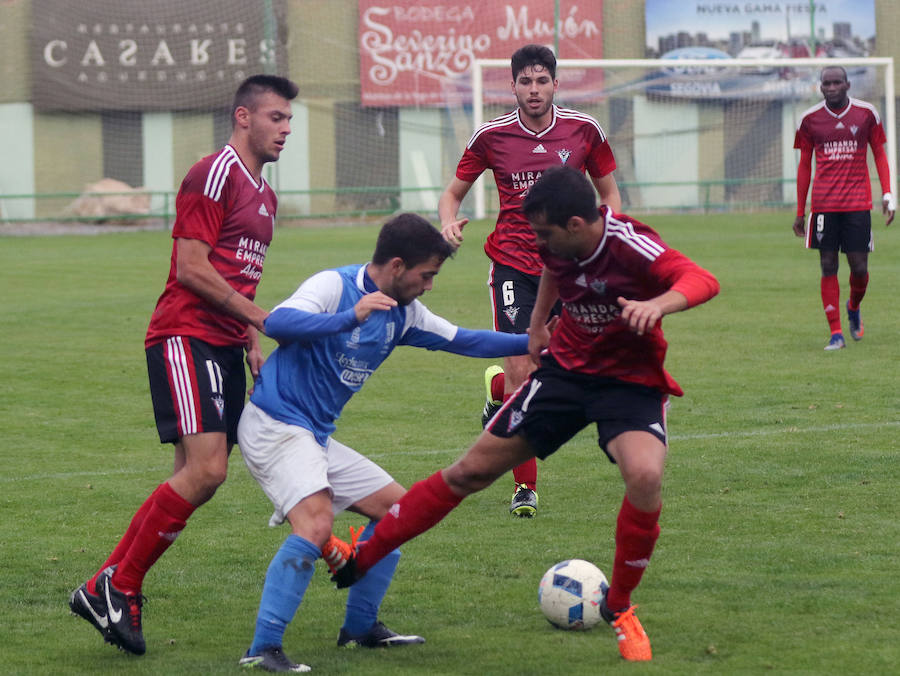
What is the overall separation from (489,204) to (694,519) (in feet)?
86.6

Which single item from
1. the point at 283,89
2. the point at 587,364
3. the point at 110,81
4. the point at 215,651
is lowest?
the point at 215,651

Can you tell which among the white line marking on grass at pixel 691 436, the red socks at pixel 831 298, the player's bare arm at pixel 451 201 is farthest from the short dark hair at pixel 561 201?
the red socks at pixel 831 298

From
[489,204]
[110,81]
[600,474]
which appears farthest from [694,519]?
[110,81]

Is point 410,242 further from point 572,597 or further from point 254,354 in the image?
point 572,597

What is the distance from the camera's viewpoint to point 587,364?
192 inches

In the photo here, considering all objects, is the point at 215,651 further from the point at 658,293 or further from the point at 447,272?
the point at 447,272

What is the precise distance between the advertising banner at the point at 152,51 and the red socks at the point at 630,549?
3347 centimetres

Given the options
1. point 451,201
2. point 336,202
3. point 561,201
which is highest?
point 336,202

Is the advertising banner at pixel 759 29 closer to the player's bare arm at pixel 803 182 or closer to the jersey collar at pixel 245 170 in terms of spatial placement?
the player's bare arm at pixel 803 182

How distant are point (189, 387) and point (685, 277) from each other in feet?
5.85

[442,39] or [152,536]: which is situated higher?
[442,39]

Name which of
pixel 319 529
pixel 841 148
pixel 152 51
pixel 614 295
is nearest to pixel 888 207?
pixel 841 148

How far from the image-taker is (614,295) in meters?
4.76

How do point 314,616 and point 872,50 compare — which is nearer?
point 314,616
